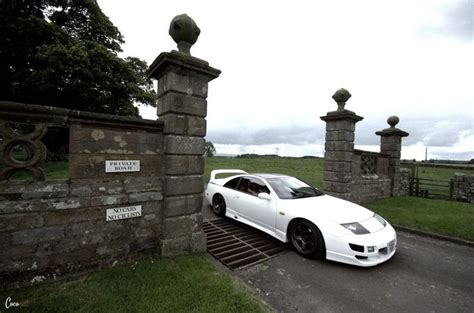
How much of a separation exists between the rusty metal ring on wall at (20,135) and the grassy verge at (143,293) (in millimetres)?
1876

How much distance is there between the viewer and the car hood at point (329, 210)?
A: 3797 millimetres

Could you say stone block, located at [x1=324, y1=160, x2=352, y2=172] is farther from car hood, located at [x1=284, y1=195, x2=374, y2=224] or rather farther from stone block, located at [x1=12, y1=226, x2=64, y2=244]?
Answer: stone block, located at [x1=12, y1=226, x2=64, y2=244]

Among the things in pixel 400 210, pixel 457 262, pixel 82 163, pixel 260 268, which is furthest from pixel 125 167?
pixel 400 210

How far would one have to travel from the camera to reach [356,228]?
11.7 feet

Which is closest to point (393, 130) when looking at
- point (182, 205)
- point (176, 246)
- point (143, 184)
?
point (182, 205)

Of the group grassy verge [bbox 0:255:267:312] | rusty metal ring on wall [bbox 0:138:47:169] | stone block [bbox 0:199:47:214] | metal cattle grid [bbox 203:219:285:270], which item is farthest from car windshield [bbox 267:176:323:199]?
rusty metal ring on wall [bbox 0:138:47:169]

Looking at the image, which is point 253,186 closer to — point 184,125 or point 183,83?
point 184,125

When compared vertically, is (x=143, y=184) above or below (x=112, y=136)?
below

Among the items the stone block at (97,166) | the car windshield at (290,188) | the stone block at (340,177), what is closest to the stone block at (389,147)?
the stone block at (340,177)

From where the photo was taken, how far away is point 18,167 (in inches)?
105

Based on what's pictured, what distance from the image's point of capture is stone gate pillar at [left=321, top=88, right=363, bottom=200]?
6773 mm

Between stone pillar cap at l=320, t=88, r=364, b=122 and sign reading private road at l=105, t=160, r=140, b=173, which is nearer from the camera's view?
sign reading private road at l=105, t=160, r=140, b=173

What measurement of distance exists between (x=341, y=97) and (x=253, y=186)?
13.7 feet

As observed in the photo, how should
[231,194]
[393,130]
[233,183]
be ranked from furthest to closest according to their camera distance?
[393,130]
[233,183]
[231,194]
